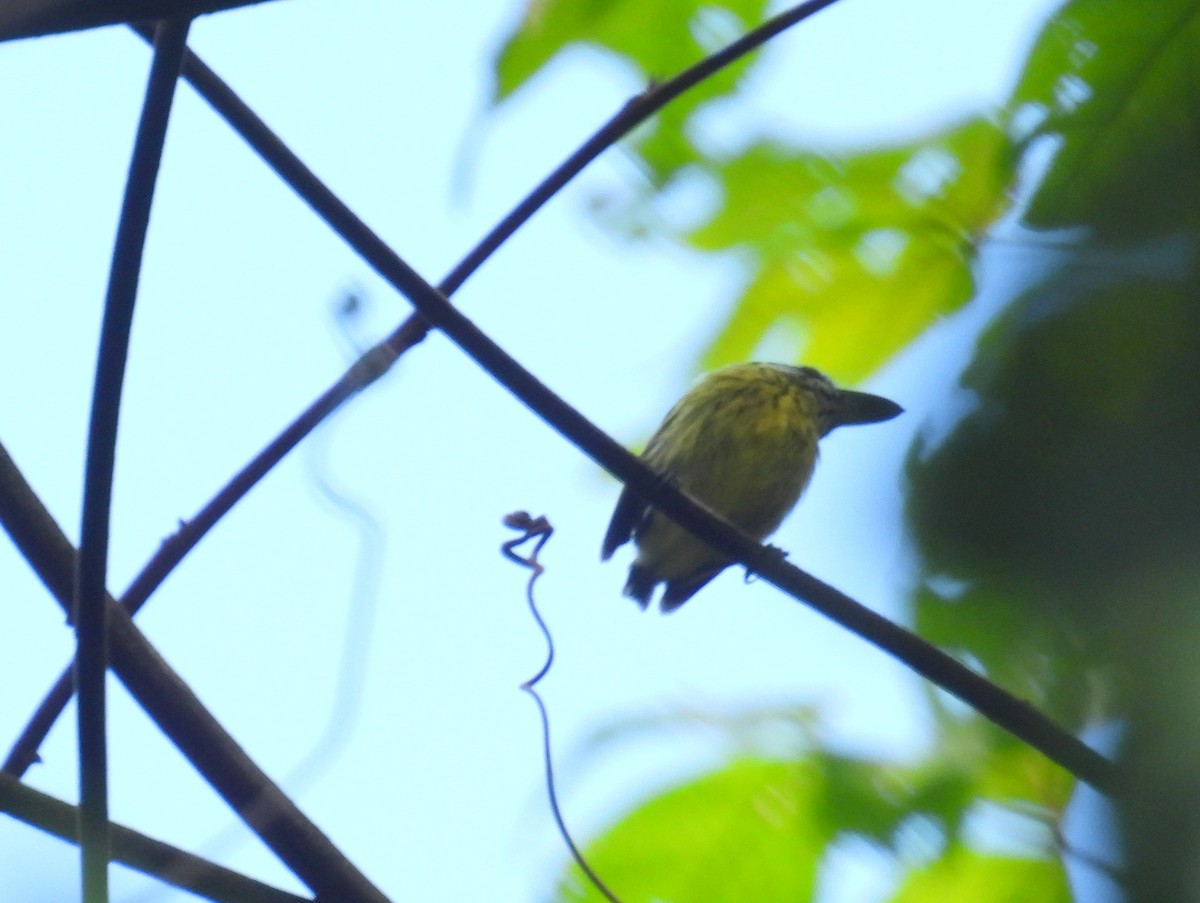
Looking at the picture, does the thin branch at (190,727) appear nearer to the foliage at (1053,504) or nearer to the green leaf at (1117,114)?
the foliage at (1053,504)

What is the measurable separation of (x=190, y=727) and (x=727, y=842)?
0.80m

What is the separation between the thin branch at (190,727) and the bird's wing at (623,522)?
264 centimetres

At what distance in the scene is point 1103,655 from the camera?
0.64 metres

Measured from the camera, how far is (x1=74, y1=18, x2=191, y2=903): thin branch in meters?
1.56

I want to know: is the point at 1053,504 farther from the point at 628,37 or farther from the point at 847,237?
the point at 628,37

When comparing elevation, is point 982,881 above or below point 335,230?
below

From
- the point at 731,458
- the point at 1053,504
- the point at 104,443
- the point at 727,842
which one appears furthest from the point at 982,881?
the point at 731,458

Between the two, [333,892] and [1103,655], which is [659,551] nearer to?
[333,892]

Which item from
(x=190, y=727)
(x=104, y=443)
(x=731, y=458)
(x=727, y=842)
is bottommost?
(x=727, y=842)

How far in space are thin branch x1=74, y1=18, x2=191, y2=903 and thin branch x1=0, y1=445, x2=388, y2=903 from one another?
0.12 metres

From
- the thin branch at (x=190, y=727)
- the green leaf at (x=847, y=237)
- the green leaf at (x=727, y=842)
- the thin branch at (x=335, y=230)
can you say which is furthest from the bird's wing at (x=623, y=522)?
the green leaf at (x=727, y=842)

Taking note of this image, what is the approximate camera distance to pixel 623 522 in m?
4.58

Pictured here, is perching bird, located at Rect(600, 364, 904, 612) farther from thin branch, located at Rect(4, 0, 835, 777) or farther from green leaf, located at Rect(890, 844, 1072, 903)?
green leaf, located at Rect(890, 844, 1072, 903)

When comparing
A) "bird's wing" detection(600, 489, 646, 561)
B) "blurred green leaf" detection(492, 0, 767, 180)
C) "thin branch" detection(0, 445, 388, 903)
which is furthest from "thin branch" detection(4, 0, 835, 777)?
"bird's wing" detection(600, 489, 646, 561)
